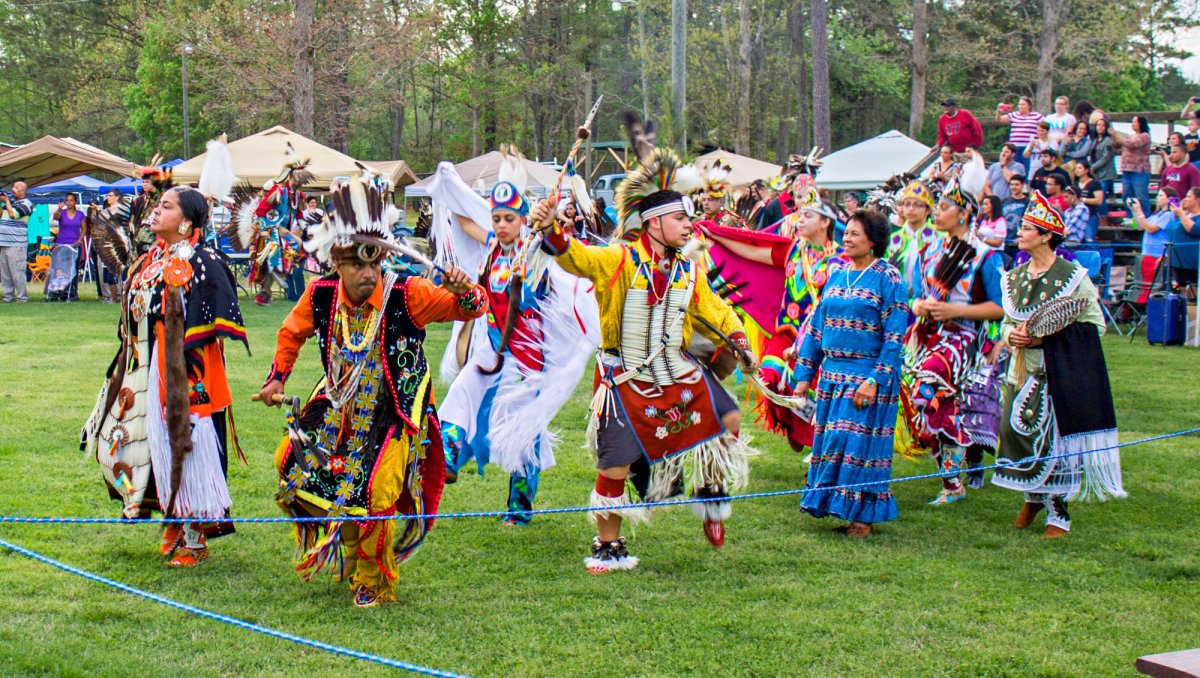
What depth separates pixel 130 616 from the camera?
4.33 meters

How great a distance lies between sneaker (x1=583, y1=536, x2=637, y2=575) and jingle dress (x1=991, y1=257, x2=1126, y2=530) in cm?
193

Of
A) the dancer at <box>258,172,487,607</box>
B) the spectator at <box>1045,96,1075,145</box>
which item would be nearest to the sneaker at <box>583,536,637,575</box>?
the dancer at <box>258,172,487,607</box>

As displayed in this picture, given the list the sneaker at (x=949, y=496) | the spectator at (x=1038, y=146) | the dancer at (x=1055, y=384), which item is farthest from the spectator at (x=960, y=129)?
the dancer at (x=1055, y=384)

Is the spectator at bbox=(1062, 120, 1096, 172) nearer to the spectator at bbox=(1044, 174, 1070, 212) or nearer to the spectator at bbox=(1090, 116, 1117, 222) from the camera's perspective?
the spectator at bbox=(1090, 116, 1117, 222)

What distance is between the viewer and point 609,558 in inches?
199

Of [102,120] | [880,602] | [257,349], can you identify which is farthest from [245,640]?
[102,120]

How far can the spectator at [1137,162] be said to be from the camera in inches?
575

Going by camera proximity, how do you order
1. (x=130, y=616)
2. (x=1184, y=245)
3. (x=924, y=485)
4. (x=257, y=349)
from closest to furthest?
1. (x=130, y=616)
2. (x=924, y=485)
3. (x=257, y=349)
4. (x=1184, y=245)

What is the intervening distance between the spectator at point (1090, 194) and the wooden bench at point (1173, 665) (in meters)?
12.6

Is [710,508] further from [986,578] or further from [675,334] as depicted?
[986,578]

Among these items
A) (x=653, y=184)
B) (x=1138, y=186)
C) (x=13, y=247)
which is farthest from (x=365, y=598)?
(x=13, y=247)

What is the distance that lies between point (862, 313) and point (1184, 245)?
9052 mm

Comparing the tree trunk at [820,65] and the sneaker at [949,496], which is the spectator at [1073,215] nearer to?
the tree trunk at [820,65]

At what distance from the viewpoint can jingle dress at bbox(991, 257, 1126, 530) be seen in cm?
549
